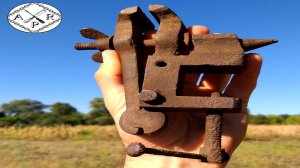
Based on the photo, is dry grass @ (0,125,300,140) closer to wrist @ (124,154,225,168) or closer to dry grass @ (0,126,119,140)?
dry grass @ (0,126,119,140)

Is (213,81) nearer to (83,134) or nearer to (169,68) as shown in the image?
(169,68)

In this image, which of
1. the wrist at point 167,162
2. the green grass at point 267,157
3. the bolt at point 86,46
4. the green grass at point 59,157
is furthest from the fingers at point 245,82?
→ the green grass at point 267,157

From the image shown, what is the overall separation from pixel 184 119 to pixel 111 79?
0.49 meters

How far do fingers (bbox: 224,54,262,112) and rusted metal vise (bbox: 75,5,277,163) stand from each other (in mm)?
121

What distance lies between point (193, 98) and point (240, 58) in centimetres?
33

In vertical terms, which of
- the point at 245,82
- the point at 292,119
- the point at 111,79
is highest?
the point at 245,82

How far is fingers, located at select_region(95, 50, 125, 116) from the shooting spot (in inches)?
88.0

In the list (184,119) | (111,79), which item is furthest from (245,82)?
(111,79)

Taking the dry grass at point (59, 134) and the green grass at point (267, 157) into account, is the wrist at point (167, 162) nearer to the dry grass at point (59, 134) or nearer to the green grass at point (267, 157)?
the green grass at point (267, 157)

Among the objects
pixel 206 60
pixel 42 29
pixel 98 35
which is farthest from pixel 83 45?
pixel 42 29

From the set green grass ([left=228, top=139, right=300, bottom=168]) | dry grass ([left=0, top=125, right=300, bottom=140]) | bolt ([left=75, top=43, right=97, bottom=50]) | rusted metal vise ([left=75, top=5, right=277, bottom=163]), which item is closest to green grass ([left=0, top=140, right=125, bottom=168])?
green grass ([left=228, top=139, right=300, bottom=168])

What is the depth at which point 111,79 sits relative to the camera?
2270 mm

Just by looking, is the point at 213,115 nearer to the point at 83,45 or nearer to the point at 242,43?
the point at 242,43

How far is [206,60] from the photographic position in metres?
1.90
